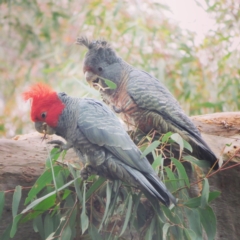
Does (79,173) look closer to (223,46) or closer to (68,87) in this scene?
(68,87)

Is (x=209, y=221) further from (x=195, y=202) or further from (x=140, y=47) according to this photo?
(x=140, y=47)

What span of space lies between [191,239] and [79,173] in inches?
17.5

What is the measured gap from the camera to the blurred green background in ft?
11.5

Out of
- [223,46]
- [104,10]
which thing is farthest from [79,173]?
[223,46]

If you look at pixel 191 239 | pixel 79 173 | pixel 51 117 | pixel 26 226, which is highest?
pixel 51 117

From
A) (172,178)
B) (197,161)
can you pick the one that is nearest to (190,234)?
(172,178)

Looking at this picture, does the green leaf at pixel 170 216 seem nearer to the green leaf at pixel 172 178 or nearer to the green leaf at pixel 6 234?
the green leaf at pixel 172 178

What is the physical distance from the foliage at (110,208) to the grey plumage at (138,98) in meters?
0.20

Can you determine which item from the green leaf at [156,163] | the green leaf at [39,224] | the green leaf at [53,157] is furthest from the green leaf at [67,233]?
the green leaf at [156,163]

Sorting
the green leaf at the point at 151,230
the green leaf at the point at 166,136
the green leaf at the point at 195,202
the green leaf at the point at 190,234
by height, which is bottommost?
the green leaf at the point at 151,230

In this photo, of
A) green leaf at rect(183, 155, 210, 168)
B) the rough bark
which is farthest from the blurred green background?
green leaf at rect(183, 155, 210, 168)

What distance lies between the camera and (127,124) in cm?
223

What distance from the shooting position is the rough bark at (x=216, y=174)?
1948 millimetres

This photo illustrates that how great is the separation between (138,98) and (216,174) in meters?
0.46
